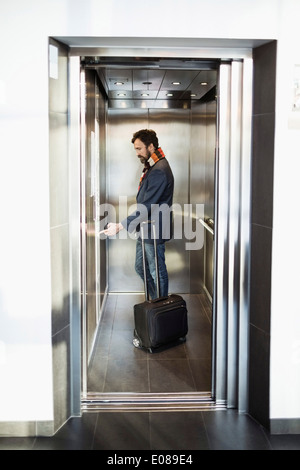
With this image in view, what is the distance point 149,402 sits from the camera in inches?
125

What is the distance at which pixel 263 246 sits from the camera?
283 cm

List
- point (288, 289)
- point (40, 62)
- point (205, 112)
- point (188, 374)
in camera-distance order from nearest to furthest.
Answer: point (40, 62) → point (288, 289) → point (188, 374) → point (205, 112)

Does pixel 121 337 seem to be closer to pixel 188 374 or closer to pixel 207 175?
pixel 188 374

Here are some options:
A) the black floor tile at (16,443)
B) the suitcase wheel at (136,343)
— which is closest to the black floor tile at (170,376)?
the suitcase wheel at (136,343)

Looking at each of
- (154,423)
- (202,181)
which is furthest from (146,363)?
(202,181)

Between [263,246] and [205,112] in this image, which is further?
[205,112]

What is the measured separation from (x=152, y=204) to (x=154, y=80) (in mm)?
1121

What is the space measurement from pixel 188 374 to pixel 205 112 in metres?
2.78

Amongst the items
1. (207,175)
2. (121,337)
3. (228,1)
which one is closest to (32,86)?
(228,1)

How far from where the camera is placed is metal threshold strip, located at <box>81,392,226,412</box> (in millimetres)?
3088

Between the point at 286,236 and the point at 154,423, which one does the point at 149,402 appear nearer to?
the point at 154,423

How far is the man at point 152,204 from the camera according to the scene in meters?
4.29

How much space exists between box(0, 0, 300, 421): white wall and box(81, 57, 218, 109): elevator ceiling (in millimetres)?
349

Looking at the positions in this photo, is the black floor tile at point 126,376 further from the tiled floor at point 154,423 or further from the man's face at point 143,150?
the man's face at point 143,150
